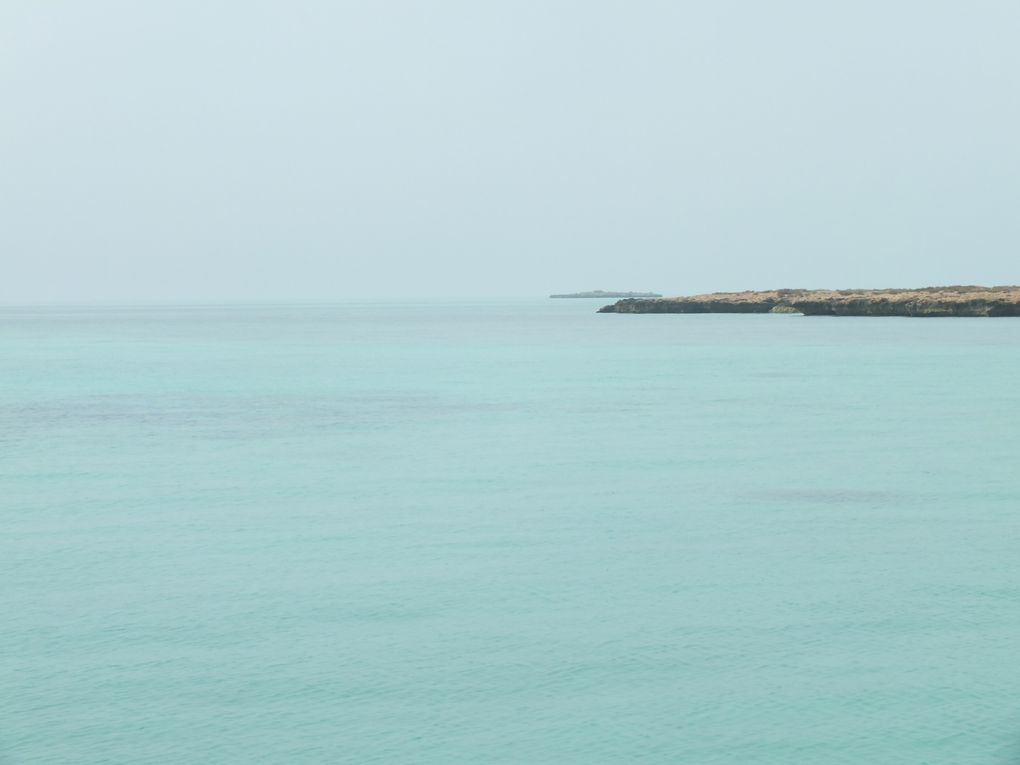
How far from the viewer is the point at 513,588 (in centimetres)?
1859

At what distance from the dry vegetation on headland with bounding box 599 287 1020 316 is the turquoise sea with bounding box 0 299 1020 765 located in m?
95.7

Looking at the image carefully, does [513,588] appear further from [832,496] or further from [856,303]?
[856,303]

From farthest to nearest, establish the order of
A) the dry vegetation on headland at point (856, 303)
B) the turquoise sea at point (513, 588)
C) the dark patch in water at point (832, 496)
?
the dry vegetation on headland at point (856, 303)
the dark patch in water at point (832, 496)
the turquoise sea at point (513, 588)

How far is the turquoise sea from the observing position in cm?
1293

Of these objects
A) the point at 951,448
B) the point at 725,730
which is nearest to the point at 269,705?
the point at 725,730

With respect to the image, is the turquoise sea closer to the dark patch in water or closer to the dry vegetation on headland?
the dark patch in water

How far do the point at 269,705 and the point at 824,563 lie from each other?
9.74 meters

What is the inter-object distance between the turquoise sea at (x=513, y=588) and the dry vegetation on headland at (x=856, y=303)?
95.7 m

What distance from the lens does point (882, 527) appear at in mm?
23047

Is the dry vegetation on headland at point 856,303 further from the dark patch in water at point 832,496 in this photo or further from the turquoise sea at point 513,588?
the dark patch in water at point 832,496

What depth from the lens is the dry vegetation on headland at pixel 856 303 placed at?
443 ft

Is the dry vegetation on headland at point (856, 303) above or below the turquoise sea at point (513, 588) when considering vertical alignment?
above

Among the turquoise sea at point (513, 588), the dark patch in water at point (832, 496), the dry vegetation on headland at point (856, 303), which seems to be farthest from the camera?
the dry vegetation on headland at point (856, 303)

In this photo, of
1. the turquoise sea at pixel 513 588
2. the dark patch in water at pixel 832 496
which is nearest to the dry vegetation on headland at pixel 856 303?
the turquoise sea at pixel 513 588
